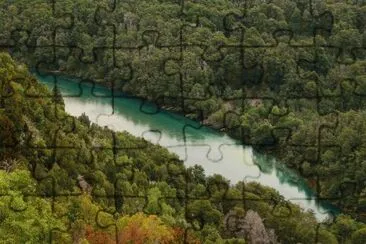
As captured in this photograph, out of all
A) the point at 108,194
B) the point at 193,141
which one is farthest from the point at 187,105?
the point at 108,194

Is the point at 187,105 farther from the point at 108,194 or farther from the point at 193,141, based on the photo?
the point at 108,194

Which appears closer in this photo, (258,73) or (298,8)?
(258,73)

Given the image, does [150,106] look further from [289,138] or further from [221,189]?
[221,189]

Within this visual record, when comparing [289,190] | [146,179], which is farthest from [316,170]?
[146,179]

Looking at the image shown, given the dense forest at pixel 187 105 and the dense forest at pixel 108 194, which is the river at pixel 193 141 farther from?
the dense forest at pixel 108 194

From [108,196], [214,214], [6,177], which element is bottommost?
[214,214]

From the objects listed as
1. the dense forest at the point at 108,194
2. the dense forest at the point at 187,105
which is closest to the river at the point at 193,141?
the dense forest at the point at 187,105
